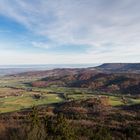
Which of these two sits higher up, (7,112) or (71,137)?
(71,137)

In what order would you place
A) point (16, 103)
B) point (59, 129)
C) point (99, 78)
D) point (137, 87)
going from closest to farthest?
1. point (59, 129)
2. point (16, 103)
3. point (137, 87)
4. point (99, 78)

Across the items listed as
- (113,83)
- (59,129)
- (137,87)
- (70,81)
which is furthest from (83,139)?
(70,81)

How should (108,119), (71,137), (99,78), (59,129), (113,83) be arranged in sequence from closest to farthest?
(71,137)
(59,129)
(108,119)
(113,83)
(99,78)

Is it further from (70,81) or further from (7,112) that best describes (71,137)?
(70,81)

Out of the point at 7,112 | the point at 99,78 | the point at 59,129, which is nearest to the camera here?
the point at 59,129

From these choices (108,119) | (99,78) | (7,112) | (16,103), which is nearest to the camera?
(108,119)

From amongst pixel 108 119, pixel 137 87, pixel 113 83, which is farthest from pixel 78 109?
pixel 113 83

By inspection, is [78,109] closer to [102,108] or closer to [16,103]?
[102,108]

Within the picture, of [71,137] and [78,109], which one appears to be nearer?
[71,137]

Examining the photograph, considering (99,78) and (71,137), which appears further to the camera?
(99,78)
